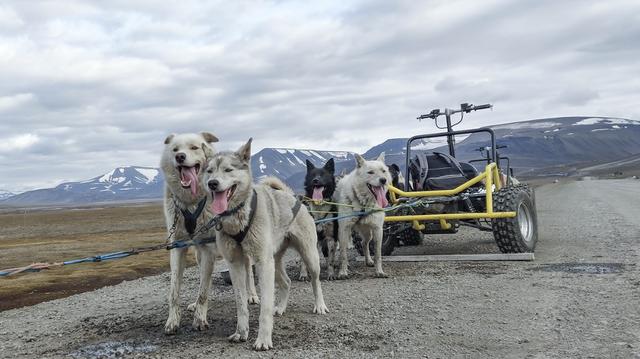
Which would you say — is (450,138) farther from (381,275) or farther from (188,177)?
(188,177)

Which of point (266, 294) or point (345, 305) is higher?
point (266, 294)

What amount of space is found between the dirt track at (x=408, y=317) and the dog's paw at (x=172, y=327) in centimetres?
9

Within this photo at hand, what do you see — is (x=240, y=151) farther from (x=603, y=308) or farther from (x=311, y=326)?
(x=603, y=308)

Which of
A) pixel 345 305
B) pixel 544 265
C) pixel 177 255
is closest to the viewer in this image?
pixel 177 255

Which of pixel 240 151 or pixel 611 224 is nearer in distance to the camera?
pixel 240 151

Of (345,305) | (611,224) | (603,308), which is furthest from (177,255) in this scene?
(611,224)

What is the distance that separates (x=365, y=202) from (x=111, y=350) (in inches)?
189

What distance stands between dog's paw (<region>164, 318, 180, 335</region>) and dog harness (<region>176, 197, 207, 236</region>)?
95 centimetres

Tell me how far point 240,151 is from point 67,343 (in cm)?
277

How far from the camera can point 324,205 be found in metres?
9.26

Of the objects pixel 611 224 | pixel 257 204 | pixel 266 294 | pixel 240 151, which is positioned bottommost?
pixel 611 224

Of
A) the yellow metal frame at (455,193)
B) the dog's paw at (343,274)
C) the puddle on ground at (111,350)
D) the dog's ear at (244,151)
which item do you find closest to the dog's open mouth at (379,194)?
the yellow metal frame at (455,193)

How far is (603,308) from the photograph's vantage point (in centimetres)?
558

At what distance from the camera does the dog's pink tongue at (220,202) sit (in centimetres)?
489
